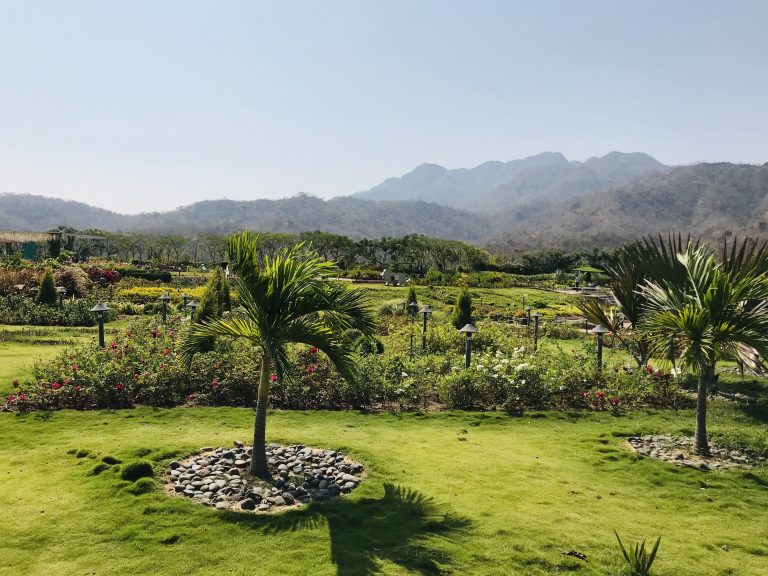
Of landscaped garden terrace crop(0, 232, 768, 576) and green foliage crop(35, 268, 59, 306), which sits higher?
green foliage crop(35, 268, 59, 306)

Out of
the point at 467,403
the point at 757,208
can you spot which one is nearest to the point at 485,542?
the point at 467,403

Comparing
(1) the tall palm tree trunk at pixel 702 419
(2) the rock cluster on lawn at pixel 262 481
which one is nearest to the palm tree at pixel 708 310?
(1) the tall palm tree trunk at pixel 702 419

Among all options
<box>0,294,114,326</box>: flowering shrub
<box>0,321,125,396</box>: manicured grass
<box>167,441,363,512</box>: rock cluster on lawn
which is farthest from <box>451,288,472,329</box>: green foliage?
<box>0,294,114,326</box>: flowering shrub

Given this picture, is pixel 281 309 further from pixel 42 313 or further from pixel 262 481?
pixel 42 313

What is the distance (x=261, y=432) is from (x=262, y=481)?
0.59 m

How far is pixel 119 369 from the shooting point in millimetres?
10180

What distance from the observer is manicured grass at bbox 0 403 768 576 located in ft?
16.6

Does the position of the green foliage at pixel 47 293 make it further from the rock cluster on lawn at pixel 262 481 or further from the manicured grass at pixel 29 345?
the rock cluster on lawn at pixel 262 481

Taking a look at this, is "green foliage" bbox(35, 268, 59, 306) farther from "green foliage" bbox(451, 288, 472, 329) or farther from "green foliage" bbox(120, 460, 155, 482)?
"green foliage" bbox(120, 460, 155, 482)

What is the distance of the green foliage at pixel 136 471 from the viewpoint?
6570 millimetres

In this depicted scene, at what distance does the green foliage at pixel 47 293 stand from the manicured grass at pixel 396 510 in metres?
16.5

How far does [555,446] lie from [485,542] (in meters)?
3.65

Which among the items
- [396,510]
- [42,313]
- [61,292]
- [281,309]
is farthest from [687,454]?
[61,292]

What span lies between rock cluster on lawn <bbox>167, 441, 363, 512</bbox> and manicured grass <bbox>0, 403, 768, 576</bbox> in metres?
0.27
